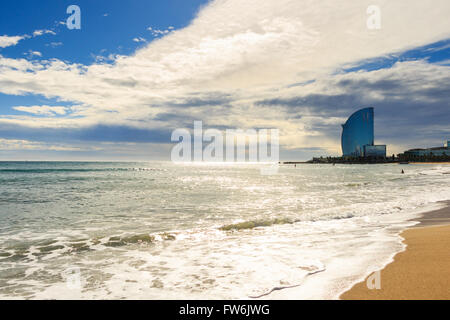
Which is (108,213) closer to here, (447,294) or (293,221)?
(293,221)

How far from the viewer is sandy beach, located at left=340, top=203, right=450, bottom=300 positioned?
380cm

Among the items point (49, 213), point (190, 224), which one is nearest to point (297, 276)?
point (190, 224)

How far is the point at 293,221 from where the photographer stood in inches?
441

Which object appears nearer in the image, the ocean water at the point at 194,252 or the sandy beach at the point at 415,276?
the sandy beach at the point at 415,276

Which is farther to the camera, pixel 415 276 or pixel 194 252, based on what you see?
pixel 194 252

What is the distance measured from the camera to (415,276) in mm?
4398

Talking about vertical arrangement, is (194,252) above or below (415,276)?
below

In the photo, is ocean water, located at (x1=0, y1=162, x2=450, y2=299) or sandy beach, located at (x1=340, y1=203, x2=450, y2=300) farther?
ocean water, located at (x1=0, y1=162, x2=450, y2=299)

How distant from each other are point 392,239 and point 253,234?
3.98 metres

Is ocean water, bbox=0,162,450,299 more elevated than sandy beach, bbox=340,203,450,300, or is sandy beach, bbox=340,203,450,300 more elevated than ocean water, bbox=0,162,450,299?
sandy beach, bbox=340,203,450,300

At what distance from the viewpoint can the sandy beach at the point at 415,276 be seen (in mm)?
3802

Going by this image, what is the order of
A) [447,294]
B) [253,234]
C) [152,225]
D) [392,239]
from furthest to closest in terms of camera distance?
[152,225]
[253,234]
[392,239]
[447,294]

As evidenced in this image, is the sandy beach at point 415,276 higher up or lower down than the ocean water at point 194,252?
higher up
